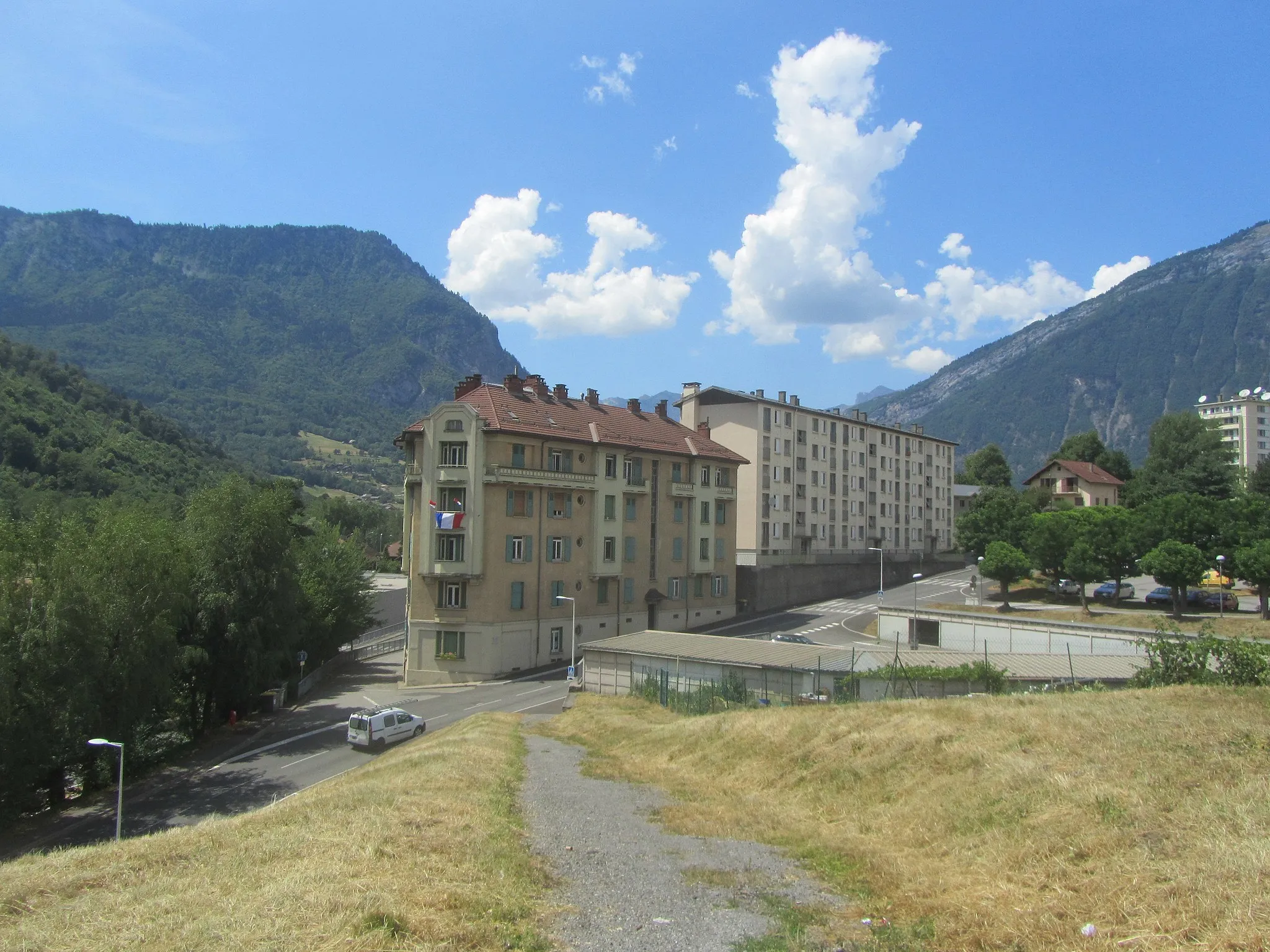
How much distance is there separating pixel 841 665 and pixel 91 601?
28458 millimetres

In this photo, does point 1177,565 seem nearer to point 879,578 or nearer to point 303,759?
point 879,578

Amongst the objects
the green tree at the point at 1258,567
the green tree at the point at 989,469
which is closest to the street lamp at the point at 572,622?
the green tree at the point at 1258,567

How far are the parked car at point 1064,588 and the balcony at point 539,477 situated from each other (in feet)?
135

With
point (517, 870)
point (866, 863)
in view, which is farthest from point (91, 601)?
point (866, 863)

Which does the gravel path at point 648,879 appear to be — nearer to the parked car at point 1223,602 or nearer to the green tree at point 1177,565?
the green tree at point 1177,565

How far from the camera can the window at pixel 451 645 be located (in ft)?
172

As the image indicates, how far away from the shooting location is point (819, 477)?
281 feet

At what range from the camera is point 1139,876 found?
1058 cm

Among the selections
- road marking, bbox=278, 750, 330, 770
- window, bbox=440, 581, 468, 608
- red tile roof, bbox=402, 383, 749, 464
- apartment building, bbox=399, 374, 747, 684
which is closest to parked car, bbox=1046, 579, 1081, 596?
red tile roof, bbox=402, 383, 749, 464

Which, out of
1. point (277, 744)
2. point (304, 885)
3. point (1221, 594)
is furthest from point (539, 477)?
point (1221, 594)

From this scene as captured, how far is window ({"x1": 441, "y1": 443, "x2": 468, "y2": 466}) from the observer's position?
5244cm

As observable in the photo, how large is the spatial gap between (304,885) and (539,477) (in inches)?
1695

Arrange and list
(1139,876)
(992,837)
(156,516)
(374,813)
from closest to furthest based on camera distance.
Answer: (1139,876) < (992,837) < (374,813) < (156,516)

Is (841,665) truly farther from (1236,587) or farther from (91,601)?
(1236,587)
